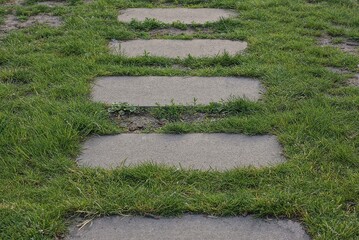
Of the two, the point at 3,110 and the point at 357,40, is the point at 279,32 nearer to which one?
the point at 357,40

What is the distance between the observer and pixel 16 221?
236 cm

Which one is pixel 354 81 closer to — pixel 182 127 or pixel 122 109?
pixel 182 127

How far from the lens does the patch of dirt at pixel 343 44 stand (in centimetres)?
428

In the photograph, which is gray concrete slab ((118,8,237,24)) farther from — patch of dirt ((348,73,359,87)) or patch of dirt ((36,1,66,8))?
patch of dirt ((348,73,359,87))

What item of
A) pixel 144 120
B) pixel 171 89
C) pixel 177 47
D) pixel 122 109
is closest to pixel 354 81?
pixel 171 89

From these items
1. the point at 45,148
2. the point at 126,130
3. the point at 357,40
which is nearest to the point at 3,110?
the point at 45,148

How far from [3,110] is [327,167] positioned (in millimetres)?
1990

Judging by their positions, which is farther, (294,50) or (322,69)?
(294,50)

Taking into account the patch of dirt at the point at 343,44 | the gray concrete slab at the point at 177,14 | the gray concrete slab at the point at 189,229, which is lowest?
the gray concrete slab at the point at 189,229

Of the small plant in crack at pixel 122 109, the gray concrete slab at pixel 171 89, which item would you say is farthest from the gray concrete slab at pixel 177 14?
the small plant in crack at pixel 122 109

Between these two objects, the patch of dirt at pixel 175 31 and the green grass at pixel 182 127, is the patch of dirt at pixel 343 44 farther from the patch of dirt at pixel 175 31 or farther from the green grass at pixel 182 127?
the patch of dirt at pixel 175 31

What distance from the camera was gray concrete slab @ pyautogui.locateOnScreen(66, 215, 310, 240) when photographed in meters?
2.30

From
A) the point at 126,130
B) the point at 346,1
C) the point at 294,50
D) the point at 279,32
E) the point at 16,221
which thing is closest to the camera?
the point at 16,221

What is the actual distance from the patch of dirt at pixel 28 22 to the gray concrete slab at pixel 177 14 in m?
0.61
